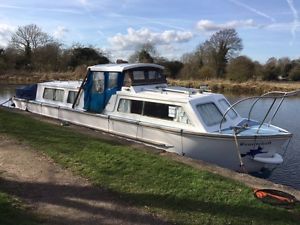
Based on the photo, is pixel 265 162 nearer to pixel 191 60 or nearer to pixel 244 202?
pixel 244 202

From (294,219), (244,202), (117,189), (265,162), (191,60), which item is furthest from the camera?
(191,60)

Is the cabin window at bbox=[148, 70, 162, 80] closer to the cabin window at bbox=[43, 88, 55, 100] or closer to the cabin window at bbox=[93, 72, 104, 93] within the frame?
the cabin window at bbox=[93, 72, 104, 93]

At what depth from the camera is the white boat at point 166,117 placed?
38.7ft

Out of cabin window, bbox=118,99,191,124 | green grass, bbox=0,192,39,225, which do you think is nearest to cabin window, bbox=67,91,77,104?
cabin window, bbox=118,99,191,124

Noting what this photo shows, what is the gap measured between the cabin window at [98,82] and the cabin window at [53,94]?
2631 mm

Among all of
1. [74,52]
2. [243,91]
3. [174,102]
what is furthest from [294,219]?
[74,52]

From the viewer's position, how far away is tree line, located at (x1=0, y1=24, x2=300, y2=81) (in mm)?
54594

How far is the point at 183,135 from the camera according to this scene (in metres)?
12.3

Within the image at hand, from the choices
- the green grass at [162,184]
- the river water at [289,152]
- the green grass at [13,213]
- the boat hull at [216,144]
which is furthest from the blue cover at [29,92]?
the green grass at [13,213]

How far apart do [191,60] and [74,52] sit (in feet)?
57.6

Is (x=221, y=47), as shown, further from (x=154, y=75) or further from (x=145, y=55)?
(x=154, y=75)

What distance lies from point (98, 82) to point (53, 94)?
3.71 metres

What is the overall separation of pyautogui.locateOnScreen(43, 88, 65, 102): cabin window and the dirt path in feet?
29.5

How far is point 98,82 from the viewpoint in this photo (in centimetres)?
1591
